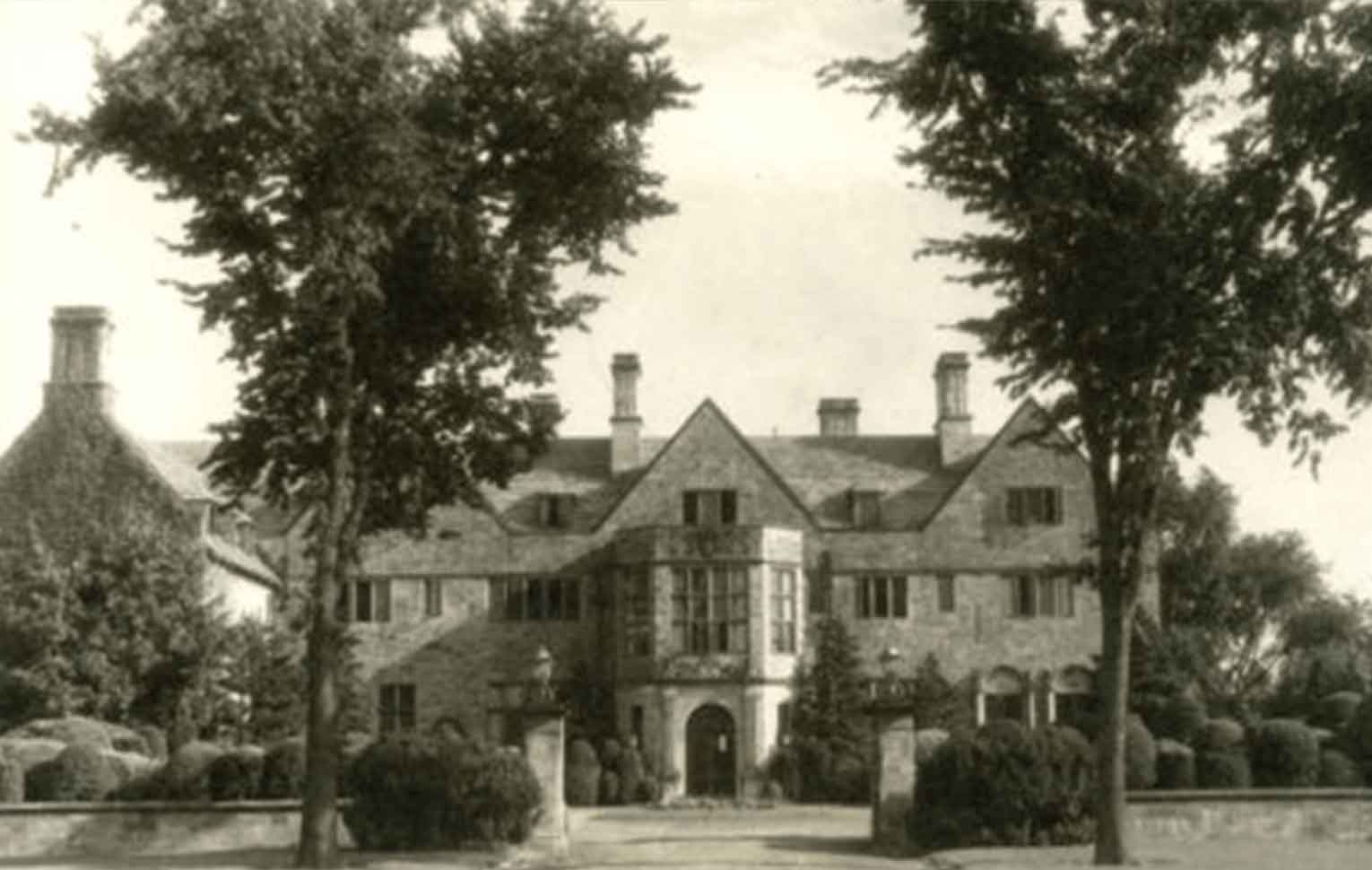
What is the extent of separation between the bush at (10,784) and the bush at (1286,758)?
21.5m

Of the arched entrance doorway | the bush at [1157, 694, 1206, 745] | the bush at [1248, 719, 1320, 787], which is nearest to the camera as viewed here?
the bush at [1248, 719, 1320, 787]

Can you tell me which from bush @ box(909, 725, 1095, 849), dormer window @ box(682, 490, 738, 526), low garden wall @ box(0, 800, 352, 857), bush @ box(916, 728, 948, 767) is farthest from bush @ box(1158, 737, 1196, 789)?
dormer window @ box(682, 490, 738, 526)

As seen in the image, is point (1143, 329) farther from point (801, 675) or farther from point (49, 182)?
point (801, 675)

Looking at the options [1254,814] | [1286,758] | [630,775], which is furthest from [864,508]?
[1254,814]

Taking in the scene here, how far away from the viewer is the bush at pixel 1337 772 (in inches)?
1457

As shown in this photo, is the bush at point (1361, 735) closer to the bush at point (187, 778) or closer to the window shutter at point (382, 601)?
the bush at point (187, 778)

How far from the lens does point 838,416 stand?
6184cm

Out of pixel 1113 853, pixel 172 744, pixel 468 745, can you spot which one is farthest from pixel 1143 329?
pixel 172 744

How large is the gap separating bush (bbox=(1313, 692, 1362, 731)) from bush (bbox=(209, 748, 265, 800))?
73.4 ft

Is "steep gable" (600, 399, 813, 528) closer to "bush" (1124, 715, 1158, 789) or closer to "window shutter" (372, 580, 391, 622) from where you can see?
"window shutter" (372, 580, 391, 622)

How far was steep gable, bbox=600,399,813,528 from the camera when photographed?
5484cm

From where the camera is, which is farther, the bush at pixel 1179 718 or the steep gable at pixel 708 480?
the steep gable at pixel 708 480

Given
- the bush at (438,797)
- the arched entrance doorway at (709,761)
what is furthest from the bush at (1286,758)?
the arched entrance doorway at (709,761)

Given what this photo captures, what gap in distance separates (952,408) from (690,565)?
36.6ft
